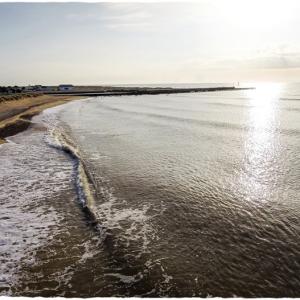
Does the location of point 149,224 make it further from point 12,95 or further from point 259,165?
point 12,95

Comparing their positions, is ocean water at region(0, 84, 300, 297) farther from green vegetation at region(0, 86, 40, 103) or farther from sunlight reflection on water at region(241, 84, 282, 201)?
green vegetation at region(0, 86, 40, 103)

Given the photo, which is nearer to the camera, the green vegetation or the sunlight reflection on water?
the sunlight reflection on water

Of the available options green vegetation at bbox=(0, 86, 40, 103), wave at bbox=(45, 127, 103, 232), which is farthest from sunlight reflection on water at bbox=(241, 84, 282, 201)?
green vegetation at bbox=(0, 86, 40, 103)

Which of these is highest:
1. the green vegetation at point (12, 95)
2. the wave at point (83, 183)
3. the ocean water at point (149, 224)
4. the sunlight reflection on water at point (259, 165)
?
the green vegetation at point (12, 95)

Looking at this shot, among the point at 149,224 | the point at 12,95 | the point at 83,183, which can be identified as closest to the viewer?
the point at 149,224

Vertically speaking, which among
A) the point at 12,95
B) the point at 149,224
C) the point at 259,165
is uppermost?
the point at 12,95

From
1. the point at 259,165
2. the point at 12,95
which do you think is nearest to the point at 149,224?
the point at 259,165

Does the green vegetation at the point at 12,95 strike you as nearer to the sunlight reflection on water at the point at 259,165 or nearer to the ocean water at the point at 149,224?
the sunlight reflection on water at the point at 259,165

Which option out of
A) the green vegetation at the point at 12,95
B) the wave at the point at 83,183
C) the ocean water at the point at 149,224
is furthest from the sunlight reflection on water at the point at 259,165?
the green vegetation at the point at 12,95
